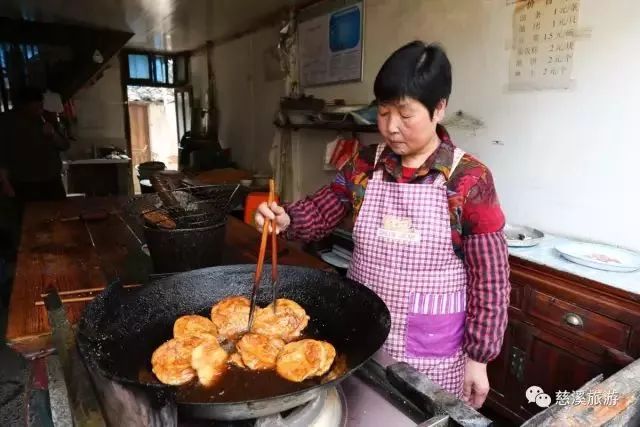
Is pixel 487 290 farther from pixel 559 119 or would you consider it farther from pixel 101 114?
pixel 101 114

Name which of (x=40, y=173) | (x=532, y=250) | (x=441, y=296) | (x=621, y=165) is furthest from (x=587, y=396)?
(x=40, y=173)

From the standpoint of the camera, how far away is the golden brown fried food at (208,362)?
3.54ft

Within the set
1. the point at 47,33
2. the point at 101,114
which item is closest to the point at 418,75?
the point at 47,33

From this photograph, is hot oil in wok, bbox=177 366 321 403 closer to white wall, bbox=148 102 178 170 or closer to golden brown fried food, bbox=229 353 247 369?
golden brown fried food, bbox=229 353 247 369

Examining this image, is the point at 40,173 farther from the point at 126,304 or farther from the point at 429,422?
the point at 429,422

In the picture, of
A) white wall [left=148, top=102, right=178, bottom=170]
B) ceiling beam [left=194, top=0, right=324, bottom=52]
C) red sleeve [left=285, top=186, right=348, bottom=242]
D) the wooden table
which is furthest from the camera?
white wall [left=148, top=102, right=178, bottom=170]

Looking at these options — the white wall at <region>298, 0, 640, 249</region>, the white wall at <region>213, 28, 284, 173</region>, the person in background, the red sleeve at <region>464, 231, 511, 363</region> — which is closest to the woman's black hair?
the red sleeve at <region>464, 231, 511, 363</region>

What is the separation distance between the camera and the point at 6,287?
4.38 meters

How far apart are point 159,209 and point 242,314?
65 centimetres

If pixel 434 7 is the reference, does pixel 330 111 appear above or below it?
below

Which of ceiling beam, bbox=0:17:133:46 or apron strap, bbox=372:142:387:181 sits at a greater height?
ceiling beam, bbox=0:17:133:46

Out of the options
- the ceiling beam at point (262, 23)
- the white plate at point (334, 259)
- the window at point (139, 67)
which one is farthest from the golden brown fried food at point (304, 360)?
the window at point (139, 67)

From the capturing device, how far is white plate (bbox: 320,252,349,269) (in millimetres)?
3375

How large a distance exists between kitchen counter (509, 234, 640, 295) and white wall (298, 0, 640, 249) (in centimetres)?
25
